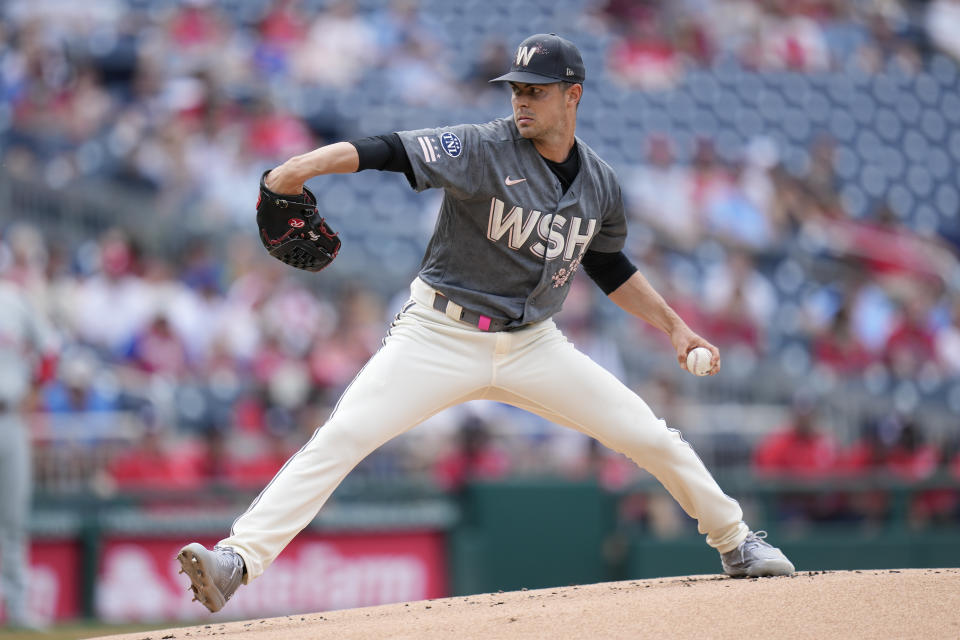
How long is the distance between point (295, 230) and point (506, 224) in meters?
0.69

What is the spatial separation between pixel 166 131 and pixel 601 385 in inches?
275

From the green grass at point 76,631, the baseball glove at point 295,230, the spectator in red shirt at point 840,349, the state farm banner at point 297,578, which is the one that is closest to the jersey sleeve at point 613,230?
the baseball glove at point 295,230

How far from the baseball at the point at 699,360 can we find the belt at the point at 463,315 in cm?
70

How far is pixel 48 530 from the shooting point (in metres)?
7.35

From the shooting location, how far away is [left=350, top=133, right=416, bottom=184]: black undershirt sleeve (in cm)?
376

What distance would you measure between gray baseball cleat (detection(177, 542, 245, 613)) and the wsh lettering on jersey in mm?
1317

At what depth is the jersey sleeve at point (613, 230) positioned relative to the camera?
14.6 ft

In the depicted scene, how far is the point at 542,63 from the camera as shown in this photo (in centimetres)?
409

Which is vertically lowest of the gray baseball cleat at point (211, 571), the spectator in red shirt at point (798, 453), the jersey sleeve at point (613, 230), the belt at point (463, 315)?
the spectator in red shirt at point (798, 453)

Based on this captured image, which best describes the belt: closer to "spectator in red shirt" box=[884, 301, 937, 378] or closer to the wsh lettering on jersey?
the wsh lettering on jersey

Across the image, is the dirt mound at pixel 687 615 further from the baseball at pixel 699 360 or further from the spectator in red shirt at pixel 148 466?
the spectator in red shirt at pixel 148 466

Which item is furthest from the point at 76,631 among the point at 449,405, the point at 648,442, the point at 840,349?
the point at 840,349

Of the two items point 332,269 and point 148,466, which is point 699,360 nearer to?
point 148,466

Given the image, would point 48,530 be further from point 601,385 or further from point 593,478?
point 601,385
